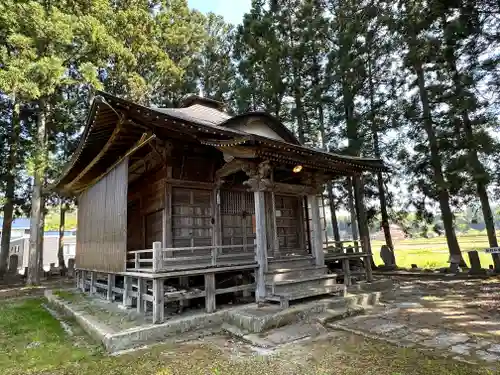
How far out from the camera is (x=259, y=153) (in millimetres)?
6906

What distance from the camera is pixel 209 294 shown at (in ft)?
21.9

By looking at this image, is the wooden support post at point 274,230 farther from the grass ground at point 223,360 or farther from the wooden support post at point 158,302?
the wooden support post at point 158,302

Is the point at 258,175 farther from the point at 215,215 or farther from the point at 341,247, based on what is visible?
the point at 341,247

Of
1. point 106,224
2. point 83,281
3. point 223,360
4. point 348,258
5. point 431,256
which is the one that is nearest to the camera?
point 223,360

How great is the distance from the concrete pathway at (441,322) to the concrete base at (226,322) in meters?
0.48

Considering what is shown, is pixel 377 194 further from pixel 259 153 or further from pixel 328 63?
pixel 259 153

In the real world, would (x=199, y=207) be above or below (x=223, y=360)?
above

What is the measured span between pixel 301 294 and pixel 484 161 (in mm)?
9048

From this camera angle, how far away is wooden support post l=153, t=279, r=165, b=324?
19.6 ft

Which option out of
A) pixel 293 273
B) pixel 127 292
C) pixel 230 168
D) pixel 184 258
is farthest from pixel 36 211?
pixel 293 273

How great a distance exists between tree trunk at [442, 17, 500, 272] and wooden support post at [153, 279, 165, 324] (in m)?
10.7

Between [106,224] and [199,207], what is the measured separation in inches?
102

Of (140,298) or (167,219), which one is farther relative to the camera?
(167,219)

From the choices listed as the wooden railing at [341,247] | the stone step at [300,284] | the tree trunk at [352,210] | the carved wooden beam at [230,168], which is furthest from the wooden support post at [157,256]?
the tree trunk at [352,210]
